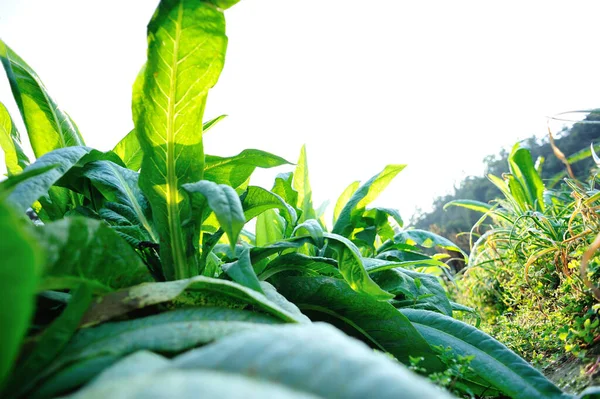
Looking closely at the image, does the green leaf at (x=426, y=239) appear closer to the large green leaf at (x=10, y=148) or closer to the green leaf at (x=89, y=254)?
the green leaf at (x=89, y=254)

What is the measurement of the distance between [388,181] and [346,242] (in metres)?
0.84

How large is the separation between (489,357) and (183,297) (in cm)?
71

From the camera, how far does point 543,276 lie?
1.75 m

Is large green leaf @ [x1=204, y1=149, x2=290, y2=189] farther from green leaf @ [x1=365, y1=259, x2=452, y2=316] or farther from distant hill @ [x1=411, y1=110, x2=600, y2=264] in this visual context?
distant hill @ [x1=411, y1=110, x2=600, y2=264]

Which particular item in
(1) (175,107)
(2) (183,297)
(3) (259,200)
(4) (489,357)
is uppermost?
(1) (175,107)

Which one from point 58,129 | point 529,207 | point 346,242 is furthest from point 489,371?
point 529,207

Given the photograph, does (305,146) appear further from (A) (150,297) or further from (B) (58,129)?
(A) (150,297)

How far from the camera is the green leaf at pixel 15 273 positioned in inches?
12.6

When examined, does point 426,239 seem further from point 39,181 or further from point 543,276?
point 39,181

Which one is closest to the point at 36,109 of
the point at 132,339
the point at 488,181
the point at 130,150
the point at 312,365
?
the point at 130,150

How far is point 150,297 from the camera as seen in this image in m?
0.67

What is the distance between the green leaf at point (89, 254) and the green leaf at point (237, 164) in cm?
44

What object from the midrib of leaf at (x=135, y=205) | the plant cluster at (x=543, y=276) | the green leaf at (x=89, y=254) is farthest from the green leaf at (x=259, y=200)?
the plant cluster at (x=543, y=276)

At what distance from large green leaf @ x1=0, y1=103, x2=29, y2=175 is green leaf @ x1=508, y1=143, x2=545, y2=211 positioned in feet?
8.36
